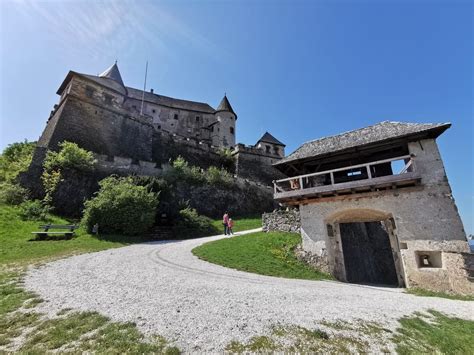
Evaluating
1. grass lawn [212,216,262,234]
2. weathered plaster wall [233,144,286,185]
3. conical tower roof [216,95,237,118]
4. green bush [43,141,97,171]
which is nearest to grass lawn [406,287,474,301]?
grass lawn [212,216,262,234]

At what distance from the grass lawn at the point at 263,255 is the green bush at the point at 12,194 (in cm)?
1541

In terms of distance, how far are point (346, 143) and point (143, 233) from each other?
48.6 ft

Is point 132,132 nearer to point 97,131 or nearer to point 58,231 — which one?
point 97,131

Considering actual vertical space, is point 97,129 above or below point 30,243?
above

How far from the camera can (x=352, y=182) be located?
1044 centimetres

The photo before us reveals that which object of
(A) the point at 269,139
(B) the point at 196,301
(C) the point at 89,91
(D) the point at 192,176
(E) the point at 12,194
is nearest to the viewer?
(B) the point at 196,301

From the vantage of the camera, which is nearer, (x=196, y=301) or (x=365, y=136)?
(x=196, y=301)

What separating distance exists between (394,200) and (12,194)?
25219 millimetres

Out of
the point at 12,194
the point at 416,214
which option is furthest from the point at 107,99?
the point at 416,214

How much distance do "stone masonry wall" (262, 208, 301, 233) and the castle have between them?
563 inches

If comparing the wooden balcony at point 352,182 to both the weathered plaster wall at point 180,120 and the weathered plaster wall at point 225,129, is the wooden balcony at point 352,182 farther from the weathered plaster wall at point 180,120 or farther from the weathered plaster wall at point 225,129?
the weathered plaster wall at point 180,120

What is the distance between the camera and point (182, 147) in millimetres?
31531

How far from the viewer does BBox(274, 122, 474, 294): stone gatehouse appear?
8.64 meters

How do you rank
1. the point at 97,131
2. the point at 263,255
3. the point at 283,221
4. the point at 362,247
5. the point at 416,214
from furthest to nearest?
the point at 97,131
the point at 362,247
the point at 283,221
the point at 263,255
the point at 416,214
